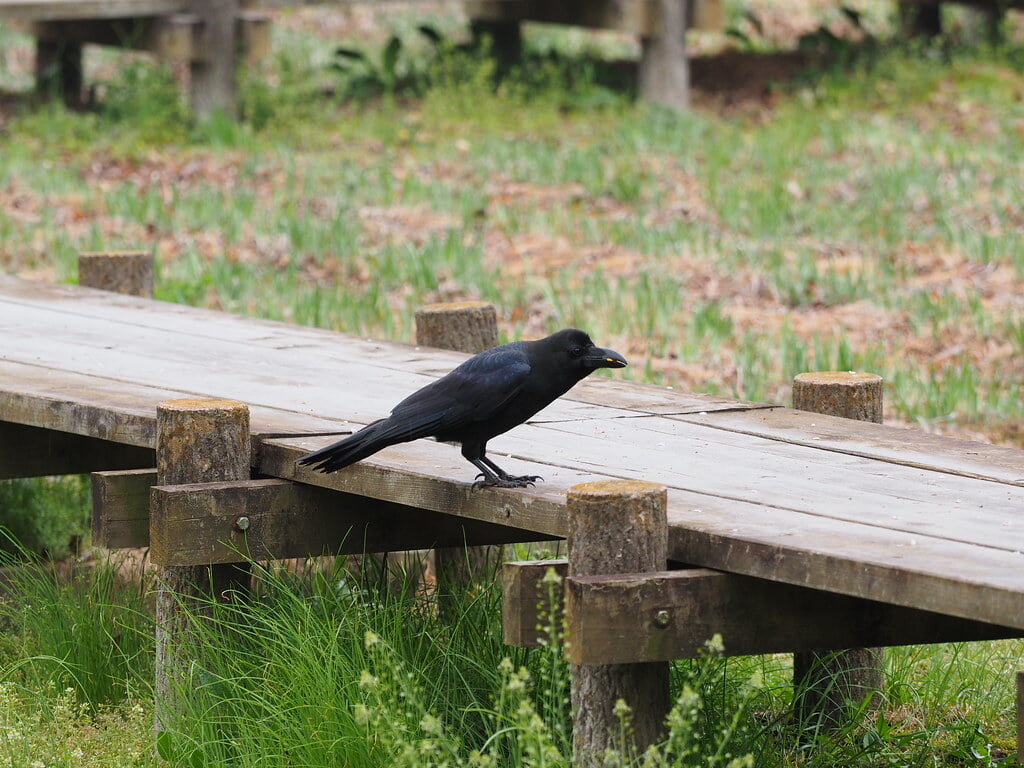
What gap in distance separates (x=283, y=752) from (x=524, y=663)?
0.59 m

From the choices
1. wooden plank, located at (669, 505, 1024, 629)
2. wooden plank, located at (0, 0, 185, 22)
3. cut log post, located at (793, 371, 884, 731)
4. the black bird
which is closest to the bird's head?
the black bird

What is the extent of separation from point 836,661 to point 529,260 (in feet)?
A: 18.4

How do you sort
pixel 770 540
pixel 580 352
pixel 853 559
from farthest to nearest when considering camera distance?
pixel 580 352, pixel 770 540, pixel 853 559

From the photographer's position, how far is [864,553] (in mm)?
2982

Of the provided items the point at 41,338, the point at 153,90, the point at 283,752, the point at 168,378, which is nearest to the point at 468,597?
the point at 283,752

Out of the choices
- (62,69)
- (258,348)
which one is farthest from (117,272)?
(62,69)

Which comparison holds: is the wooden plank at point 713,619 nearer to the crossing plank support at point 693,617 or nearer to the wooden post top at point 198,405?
the crossing plank support at point 693,617

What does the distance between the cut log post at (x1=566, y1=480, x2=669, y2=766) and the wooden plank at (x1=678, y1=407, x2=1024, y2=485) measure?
925mm

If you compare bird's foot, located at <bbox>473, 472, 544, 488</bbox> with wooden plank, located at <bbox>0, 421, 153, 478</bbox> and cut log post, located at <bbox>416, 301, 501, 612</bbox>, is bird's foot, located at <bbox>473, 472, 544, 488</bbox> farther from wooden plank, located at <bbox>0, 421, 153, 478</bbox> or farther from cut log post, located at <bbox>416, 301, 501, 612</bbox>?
cut log post, located at <bbox>416, 301, 501, 612</bbox>

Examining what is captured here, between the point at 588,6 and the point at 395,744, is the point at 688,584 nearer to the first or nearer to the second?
the point at 395,744

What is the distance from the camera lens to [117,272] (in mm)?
6777

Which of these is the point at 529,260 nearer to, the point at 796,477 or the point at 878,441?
the point at 878,441

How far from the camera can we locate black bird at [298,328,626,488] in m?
3.54

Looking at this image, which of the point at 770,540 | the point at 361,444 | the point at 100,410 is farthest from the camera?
the point at 100,410
